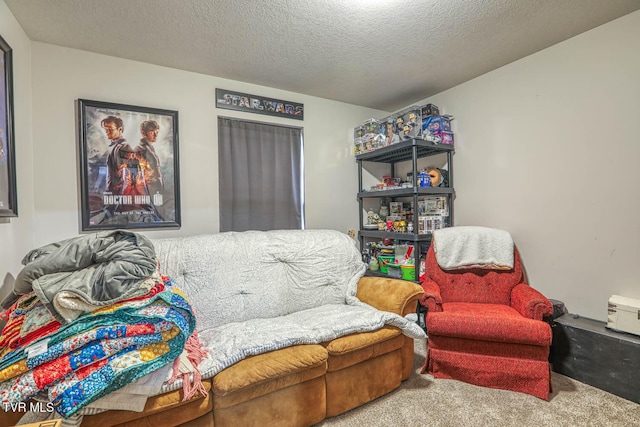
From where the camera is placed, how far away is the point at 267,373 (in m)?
1.43

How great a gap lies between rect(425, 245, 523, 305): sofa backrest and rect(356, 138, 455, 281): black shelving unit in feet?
1.19

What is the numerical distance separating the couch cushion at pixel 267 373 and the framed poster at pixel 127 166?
1.50m

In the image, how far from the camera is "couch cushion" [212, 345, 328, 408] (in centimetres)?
137

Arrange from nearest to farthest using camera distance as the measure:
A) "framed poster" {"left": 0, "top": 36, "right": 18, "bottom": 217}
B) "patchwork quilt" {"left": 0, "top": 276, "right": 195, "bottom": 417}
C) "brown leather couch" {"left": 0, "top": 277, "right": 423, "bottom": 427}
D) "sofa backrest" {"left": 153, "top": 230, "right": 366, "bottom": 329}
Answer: "patchwork quilt" {"left": 0, "top": 276, "right": 195, "bottom": 417} < "brown leather couch" {"left": 0, "top": 277, "right": 423, "bottom": 427} < "framed poster" {"left": 0, "top": 36, "right": 18, "bottom": 217} < "sofa backrest" {"left": 153, "top": 230, "right": 366, "bottom": 329}

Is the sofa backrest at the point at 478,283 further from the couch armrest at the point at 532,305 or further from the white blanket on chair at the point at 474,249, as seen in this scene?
the couch armrest at the point at 532,305

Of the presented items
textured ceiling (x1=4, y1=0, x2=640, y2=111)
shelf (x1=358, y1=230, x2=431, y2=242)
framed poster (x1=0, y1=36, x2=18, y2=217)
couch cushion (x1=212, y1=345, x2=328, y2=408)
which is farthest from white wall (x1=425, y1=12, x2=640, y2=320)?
framed poster (x1=0, y1=36, x2=18, y2=217)

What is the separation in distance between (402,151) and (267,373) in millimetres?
2451

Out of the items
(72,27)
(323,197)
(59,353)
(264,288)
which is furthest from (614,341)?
(72,27)

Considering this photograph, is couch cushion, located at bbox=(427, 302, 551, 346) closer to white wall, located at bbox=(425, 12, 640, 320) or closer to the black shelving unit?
white wall, located at bbox=(425, 12, 640, 320)

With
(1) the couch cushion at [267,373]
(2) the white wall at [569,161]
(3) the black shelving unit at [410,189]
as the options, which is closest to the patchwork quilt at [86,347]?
(1) the couch cushion at [267,373]

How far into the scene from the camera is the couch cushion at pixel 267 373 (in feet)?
4.50

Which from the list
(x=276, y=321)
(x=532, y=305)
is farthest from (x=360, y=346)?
(x=532, y=305)

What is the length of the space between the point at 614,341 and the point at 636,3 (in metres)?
2.08

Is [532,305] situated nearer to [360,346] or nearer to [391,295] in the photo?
[391,295]
